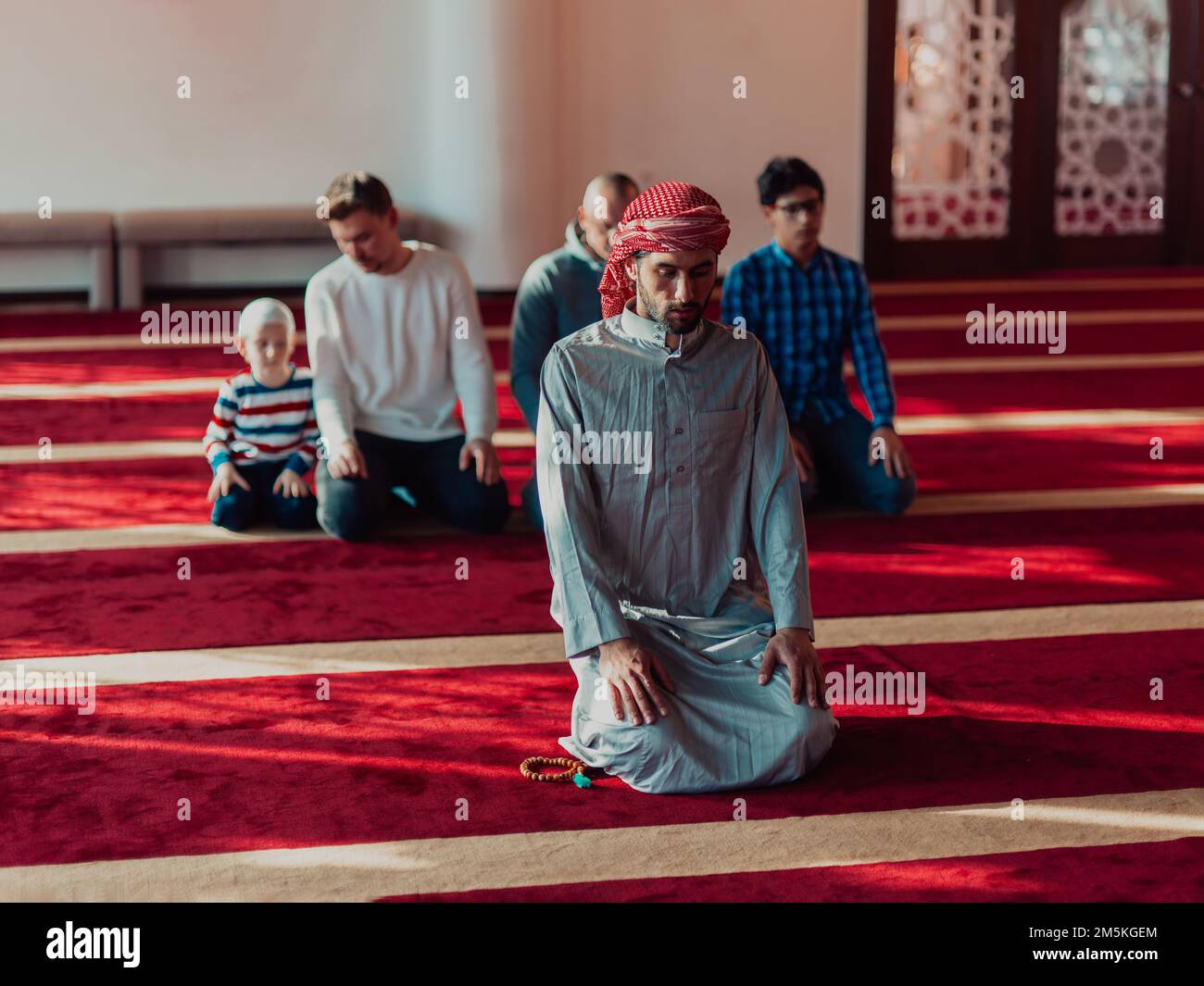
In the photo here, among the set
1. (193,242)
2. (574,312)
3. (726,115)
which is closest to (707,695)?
(574,312)

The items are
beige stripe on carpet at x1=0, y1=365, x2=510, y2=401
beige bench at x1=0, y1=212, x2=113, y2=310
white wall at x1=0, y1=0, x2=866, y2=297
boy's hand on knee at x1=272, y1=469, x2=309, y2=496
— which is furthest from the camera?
white wall at x1=0, y1=0, x2=866, y2=297

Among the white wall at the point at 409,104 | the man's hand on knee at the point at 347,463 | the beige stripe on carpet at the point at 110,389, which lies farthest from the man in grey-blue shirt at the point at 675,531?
the white wall at the point at 409,104

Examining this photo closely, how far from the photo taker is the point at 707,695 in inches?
106

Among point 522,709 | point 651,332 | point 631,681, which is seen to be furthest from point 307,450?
point 631,681

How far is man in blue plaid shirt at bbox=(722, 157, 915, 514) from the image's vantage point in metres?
4.44

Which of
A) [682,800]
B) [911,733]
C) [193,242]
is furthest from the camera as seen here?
[193,242]

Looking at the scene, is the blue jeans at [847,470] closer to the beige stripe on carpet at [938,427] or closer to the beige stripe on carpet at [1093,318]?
the beige stripe on carpet at [938,427]

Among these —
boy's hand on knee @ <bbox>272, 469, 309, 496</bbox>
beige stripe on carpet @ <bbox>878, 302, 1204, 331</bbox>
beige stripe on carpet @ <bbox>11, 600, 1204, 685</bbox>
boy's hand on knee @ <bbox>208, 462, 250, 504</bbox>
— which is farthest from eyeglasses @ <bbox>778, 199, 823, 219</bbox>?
beige stripe on carpet @ <bbox>878, 302, 1204, 331</bbox>

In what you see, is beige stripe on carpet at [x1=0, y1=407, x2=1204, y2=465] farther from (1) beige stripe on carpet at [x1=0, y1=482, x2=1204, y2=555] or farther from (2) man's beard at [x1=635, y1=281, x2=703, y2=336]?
(2) man's beard at [x1=635, y1=281, x2=703, y2=336]

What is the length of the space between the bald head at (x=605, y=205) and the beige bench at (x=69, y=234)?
5.05m

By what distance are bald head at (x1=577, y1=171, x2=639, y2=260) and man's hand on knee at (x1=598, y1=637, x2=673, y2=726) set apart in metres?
1.75

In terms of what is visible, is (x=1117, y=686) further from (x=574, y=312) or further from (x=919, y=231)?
(x=919, y=231)

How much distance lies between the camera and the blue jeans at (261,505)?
4277mm

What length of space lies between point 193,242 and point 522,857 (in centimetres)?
679
